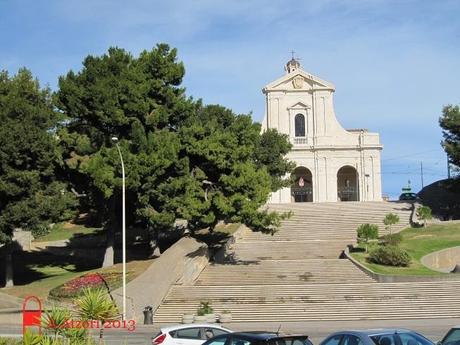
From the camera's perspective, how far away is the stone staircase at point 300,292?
35.5m

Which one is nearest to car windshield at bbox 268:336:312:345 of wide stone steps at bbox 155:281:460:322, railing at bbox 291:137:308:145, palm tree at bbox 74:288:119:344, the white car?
palm tree at bbox 74:288:119:344

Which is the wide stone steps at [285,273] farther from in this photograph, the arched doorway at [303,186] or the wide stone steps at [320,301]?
the arched doorway at [303,186]

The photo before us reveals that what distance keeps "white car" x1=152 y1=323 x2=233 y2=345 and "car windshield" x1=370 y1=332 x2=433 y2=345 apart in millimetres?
8188

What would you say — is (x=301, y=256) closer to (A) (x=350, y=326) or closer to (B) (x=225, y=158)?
(B) (x=225, y=158)

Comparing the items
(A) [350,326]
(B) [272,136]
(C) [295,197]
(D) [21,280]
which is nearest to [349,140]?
(C) [295,197]

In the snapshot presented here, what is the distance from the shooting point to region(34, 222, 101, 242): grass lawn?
6003 centimetres

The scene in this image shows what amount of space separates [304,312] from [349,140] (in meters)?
47.7

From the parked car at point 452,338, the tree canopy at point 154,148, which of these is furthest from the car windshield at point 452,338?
the tree canopy at point 154,148

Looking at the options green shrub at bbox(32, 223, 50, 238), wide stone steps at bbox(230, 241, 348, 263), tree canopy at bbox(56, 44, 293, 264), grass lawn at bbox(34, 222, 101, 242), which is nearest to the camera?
green shrub at bbox(32, 223, 50, 238)

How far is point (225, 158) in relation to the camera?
44500 mm

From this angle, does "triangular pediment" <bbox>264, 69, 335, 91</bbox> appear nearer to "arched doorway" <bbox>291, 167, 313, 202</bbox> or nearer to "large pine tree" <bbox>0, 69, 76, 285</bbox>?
"arched doorway" <bbox>291, 167, 313, 202</bbox>

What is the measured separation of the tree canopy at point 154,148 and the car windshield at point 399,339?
29.8 metres

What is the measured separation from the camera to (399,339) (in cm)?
1270

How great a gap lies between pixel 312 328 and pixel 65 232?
37735mm
